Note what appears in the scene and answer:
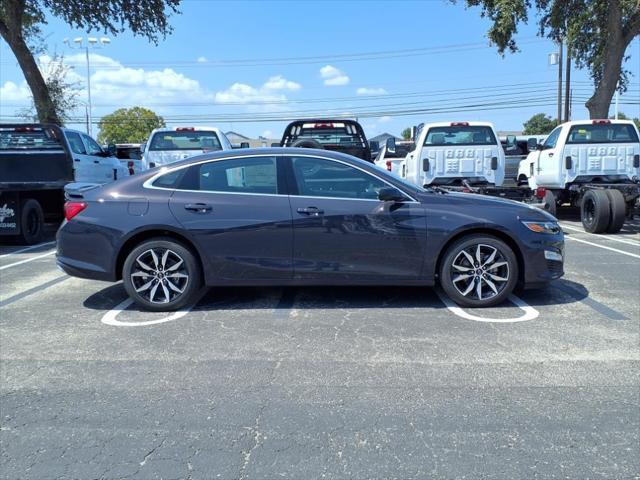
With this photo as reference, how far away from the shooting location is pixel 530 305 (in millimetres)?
5883

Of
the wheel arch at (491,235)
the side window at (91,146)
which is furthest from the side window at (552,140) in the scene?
the side window at (91,146)

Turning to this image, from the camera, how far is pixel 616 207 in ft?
35.7

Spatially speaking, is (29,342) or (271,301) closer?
(29,342)

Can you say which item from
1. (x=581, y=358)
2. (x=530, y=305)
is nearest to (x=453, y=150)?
(x=530, y=305)

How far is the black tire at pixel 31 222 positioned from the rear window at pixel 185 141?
2.67 metres

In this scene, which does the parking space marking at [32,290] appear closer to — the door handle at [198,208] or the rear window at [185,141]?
the door handle at [198,208]

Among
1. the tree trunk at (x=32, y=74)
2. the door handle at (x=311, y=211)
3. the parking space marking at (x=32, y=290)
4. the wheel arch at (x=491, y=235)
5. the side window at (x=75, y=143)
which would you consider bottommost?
the parking space marking at (x=32, y=290)

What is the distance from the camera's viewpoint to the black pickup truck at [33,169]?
10.3m

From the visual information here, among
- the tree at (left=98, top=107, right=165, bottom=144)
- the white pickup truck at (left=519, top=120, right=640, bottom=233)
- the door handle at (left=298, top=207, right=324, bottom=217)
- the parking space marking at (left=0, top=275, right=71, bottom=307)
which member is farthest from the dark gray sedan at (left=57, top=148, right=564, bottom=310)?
the tree at (left=98, top=107, right=165, bottom=144)

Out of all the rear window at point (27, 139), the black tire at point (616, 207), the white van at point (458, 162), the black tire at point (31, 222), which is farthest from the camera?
the white van at point (458, 162)

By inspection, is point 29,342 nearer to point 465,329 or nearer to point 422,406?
point 422,406

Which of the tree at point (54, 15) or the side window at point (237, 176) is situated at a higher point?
the tree at point (54, 15)

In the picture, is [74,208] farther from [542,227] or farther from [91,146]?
[91,146]

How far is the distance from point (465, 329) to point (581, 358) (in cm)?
101
